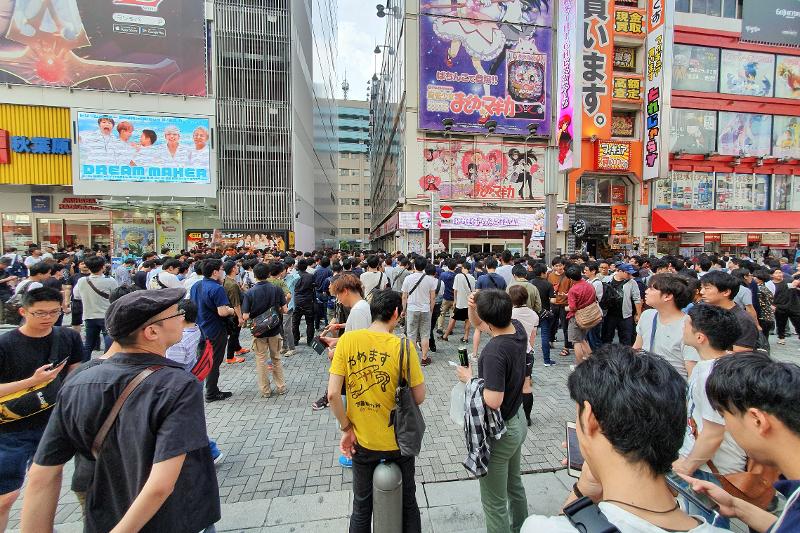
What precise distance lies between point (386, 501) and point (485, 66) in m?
22.5

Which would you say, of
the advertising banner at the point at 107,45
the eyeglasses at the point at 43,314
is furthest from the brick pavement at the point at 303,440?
the advertising banner at the point at 107,45

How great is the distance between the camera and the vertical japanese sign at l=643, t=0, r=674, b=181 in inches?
771

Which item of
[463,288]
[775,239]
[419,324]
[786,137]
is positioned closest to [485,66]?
[463,288]

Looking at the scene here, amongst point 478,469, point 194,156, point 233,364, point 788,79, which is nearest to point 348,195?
point 194,156

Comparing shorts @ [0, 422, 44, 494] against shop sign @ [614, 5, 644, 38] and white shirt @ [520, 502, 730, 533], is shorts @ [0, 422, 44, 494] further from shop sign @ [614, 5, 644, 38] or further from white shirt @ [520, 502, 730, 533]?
shop sign @ [614, 5, 644, 38]

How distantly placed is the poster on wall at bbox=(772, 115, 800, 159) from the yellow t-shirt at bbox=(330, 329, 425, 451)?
32726 millimetres

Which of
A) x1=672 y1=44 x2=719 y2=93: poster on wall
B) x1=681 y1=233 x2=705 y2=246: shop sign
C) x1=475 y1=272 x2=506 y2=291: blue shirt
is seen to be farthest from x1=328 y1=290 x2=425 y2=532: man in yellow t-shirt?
x1=672 y1=44 x2=719 y2=93: poster on wall

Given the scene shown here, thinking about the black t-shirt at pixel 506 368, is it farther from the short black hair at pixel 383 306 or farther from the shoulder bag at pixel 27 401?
the shoulder bag at pixel 27 401

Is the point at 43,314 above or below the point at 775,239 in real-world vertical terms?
below

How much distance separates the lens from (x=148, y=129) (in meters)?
18.5

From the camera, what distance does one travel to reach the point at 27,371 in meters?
2.44

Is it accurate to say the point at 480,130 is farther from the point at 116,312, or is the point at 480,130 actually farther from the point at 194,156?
the point at 116,312

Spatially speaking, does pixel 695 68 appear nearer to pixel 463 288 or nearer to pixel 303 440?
pixel 463 288

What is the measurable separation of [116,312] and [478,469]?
83.6 inches
